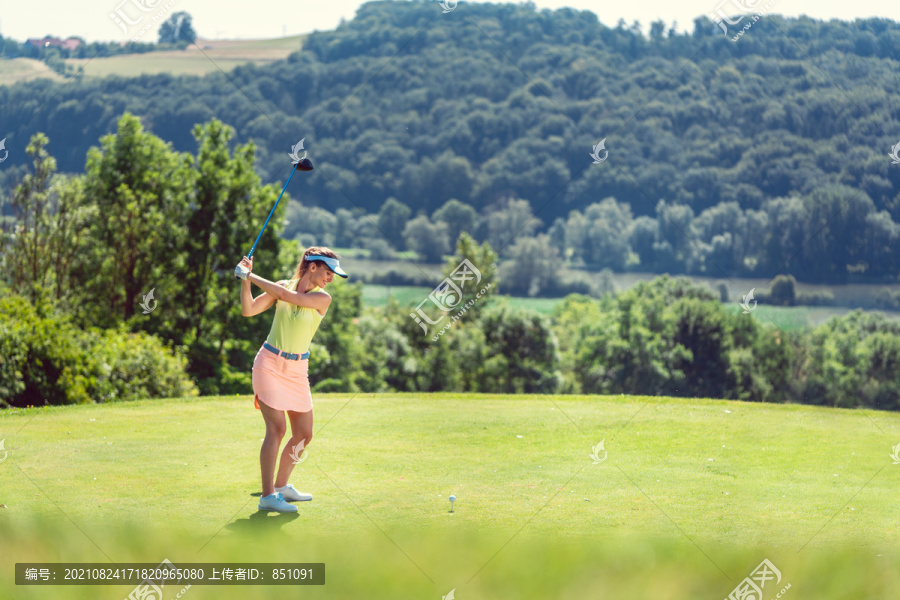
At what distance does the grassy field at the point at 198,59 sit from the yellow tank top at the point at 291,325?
334ft

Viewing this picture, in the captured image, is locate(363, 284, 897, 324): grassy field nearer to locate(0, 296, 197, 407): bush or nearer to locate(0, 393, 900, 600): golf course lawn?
locate(0, 296, 197, 407): bush

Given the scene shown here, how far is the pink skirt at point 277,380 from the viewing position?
677 centimetres

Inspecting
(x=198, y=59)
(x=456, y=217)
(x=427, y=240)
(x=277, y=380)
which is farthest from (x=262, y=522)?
(x=198, y=59)

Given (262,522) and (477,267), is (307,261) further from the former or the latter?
(477,267)

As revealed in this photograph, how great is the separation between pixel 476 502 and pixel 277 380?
6.05 feet

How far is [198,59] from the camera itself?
440 ft

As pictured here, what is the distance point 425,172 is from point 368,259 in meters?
17.0

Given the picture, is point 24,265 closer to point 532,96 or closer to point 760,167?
point 760,167

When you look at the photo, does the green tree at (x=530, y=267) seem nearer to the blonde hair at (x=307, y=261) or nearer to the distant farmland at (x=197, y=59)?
the distant farmland at (x=197, y=59)

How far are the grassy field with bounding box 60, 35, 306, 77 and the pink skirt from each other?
10194cm

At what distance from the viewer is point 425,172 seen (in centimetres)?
13212

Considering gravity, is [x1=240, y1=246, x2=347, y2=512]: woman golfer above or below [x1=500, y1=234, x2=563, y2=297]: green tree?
above

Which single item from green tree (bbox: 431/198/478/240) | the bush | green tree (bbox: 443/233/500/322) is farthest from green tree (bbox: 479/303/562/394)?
green tree (bbox: 431/198/478/240)

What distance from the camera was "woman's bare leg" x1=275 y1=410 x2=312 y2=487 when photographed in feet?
22.7
